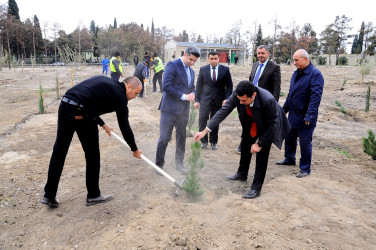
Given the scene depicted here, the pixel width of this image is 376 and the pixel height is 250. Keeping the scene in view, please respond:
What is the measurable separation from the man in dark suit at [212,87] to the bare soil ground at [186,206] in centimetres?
87

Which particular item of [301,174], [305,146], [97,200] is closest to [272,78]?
[305,146]

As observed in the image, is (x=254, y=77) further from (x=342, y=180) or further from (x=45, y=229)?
(x=45, y=229)

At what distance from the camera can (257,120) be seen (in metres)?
3.54

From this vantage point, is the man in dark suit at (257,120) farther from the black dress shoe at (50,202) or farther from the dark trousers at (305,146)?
the black dress shoe at (50,202)

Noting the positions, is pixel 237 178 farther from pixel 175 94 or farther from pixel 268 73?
pixel 268 73

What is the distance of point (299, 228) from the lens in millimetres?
3039

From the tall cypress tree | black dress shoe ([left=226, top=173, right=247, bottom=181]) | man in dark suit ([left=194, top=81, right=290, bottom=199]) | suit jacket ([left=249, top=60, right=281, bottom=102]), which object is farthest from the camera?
the tall cypress tree

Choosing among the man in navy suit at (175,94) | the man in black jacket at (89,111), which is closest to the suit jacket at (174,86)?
the man in navy suit at (175,94)

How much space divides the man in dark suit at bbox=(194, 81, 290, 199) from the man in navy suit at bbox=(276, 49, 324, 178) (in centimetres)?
76

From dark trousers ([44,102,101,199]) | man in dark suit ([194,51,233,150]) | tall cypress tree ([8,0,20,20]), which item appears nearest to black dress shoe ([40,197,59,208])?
dark trousers ([44,102,101,199])

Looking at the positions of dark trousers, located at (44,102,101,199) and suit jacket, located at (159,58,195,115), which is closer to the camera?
dark trousers, located at (44,102,101,199)

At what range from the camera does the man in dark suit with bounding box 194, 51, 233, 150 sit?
5406 millimetres

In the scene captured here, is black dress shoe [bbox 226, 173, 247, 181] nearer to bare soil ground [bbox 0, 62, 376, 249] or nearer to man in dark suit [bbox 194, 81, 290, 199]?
bare soil ground [bbox 0, 62, 376, 249]

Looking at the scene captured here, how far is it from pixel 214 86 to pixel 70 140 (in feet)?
9.83
